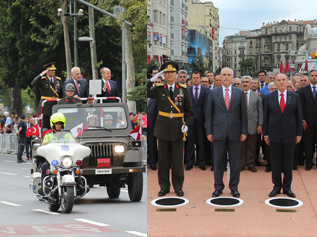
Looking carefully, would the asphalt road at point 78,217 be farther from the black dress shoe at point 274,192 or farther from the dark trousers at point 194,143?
the black dress shoe at point 274,192

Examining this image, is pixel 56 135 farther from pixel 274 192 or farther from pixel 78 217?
pixel 274 192

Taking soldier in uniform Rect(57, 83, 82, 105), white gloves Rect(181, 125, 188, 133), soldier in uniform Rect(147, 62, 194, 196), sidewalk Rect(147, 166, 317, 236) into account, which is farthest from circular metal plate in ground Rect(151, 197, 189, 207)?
soldier in uniform Rect(57, 83, 82, 105)

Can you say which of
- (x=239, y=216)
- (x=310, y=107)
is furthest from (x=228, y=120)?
(x=310, y=107)

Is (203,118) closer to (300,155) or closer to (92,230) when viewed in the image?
(300,155)

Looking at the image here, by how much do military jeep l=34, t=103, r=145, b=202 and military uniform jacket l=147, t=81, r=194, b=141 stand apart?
2.23m

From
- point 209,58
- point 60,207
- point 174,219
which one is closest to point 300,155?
point 209,58

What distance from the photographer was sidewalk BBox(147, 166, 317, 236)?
5.81 metres

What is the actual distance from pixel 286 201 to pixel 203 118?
3.04 m

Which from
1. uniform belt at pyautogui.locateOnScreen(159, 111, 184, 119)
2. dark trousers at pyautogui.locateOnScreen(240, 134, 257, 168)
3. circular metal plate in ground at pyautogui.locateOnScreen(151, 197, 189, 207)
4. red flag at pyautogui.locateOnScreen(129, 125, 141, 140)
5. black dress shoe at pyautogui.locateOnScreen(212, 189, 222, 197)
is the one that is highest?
uniform belt at pyautogui.locateOnScreen(159, 111, 184, 119)

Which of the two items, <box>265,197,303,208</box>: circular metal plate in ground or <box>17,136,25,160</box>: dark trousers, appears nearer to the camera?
<box>265,197,303,208</box>: circular metal plate in ground

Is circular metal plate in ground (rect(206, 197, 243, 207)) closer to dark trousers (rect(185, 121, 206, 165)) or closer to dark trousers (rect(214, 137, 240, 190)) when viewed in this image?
dark trousers (rect(214, 137, 240, 190))

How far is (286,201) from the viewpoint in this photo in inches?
289

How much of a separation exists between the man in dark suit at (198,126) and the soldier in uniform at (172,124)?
195 centimetres

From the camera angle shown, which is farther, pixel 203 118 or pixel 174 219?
pixel 203 118
